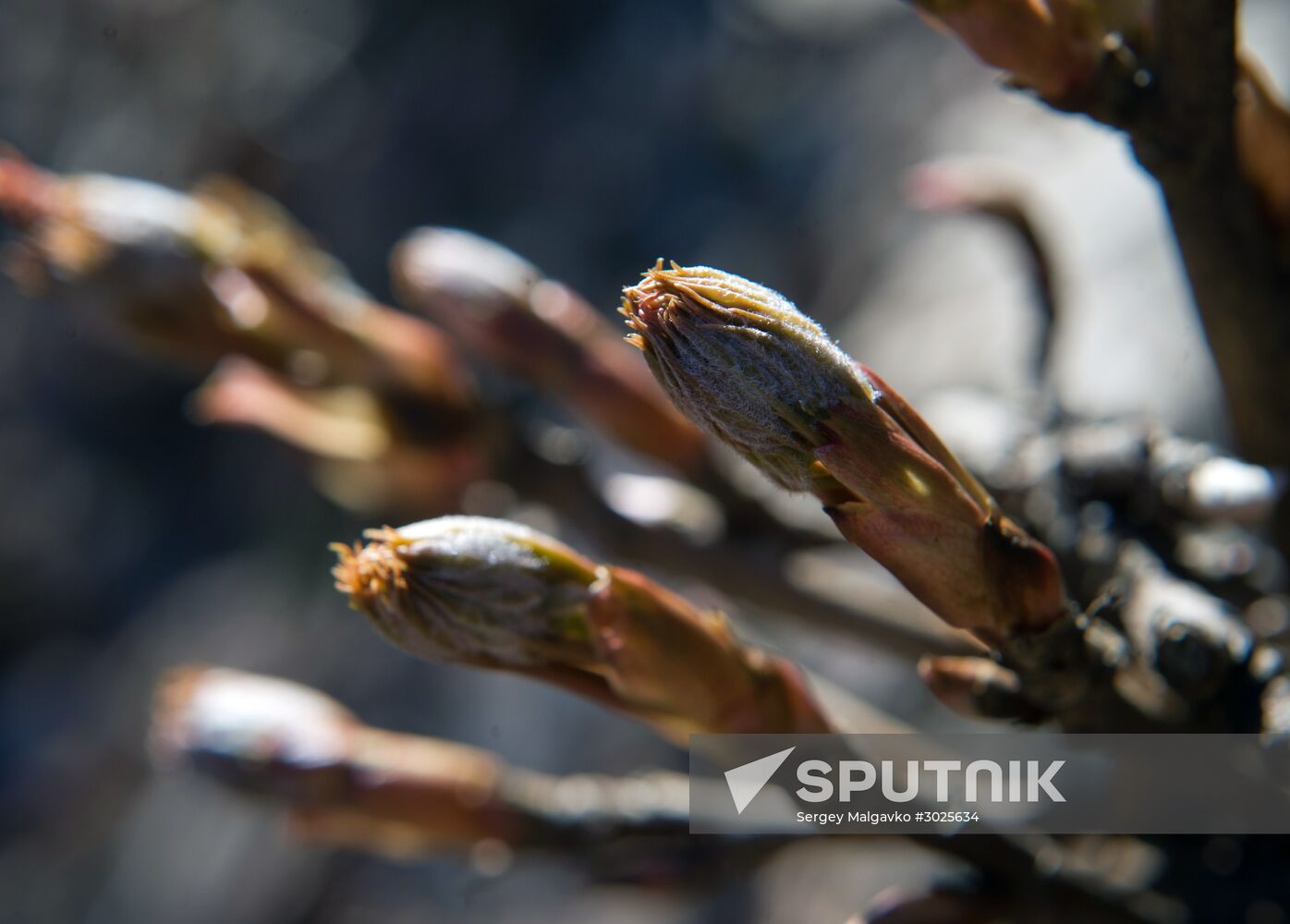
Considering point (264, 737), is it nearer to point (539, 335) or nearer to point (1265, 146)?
point (539, 335)

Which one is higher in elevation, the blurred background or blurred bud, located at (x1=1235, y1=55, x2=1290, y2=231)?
the blurred background

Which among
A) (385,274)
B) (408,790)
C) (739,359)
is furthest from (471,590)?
(385,274)

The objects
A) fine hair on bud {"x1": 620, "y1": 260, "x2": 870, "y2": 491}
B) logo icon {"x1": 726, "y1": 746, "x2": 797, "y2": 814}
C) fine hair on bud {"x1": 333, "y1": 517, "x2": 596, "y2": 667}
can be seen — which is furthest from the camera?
logo icon {"x1": 726, "y1": 746, "x2": 797, "y2": 814}

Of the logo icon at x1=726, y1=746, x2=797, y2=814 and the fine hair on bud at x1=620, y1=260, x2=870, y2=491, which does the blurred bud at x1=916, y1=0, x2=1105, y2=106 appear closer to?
the fine hair on bud at x1=620, y1=260, x2=870, y2=491

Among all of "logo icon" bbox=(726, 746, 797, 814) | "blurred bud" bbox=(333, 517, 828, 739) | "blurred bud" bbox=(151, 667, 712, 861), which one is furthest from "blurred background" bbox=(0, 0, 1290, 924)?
"blurred bud" bbox=(333, 517, 828, 739)

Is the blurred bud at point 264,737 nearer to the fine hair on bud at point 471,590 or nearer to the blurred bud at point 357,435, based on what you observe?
the blurred bud at point 357,435

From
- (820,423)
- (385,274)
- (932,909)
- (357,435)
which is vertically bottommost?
(932,909)
